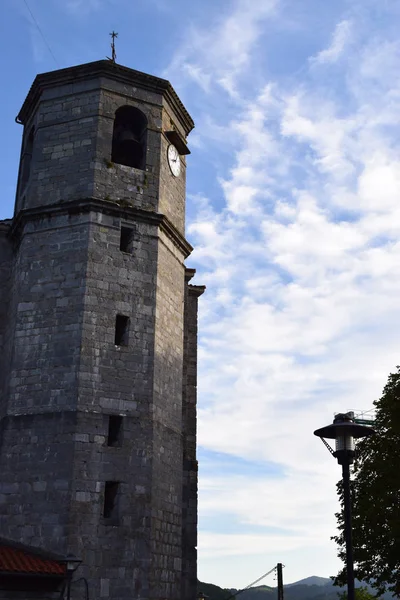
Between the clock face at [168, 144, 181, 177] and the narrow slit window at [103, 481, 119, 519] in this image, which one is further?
the clock face at [168, 144, 181, 177]

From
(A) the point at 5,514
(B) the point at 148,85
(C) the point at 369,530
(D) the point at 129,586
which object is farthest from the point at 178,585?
(B) the point at 148,85

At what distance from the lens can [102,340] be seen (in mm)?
15203

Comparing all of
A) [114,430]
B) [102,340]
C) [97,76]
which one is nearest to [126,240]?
[102,340]

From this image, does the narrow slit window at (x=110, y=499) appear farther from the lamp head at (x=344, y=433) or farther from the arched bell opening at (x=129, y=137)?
the arched bell opening at (x=129, y=137)

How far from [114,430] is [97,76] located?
9.09 meters

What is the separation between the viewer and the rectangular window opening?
16531 millimetres

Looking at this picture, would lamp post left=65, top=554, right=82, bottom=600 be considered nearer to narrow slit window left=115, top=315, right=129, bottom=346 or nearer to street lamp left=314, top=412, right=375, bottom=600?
narrow slit window left=115, top=315, right=129, bottom=346

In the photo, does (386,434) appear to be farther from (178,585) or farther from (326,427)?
(326,427)

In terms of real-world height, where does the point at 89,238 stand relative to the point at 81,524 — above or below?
above

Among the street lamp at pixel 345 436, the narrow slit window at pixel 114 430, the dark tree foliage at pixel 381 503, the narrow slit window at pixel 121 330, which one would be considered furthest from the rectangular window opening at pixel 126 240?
the dark tree foliage at pixel 381 503

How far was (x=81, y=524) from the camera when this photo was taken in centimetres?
1357

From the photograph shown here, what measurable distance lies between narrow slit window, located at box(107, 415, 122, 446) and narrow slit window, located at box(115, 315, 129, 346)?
1.73 meters

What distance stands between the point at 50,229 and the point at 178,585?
28.6ft

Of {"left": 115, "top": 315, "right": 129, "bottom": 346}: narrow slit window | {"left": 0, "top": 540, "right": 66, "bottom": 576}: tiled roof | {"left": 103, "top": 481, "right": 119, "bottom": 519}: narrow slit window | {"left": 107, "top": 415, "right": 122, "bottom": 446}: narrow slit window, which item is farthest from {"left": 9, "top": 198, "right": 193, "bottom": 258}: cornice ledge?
{"left": 0, "top": 540, "right": 66, "bottom": 576}: tiled roof
